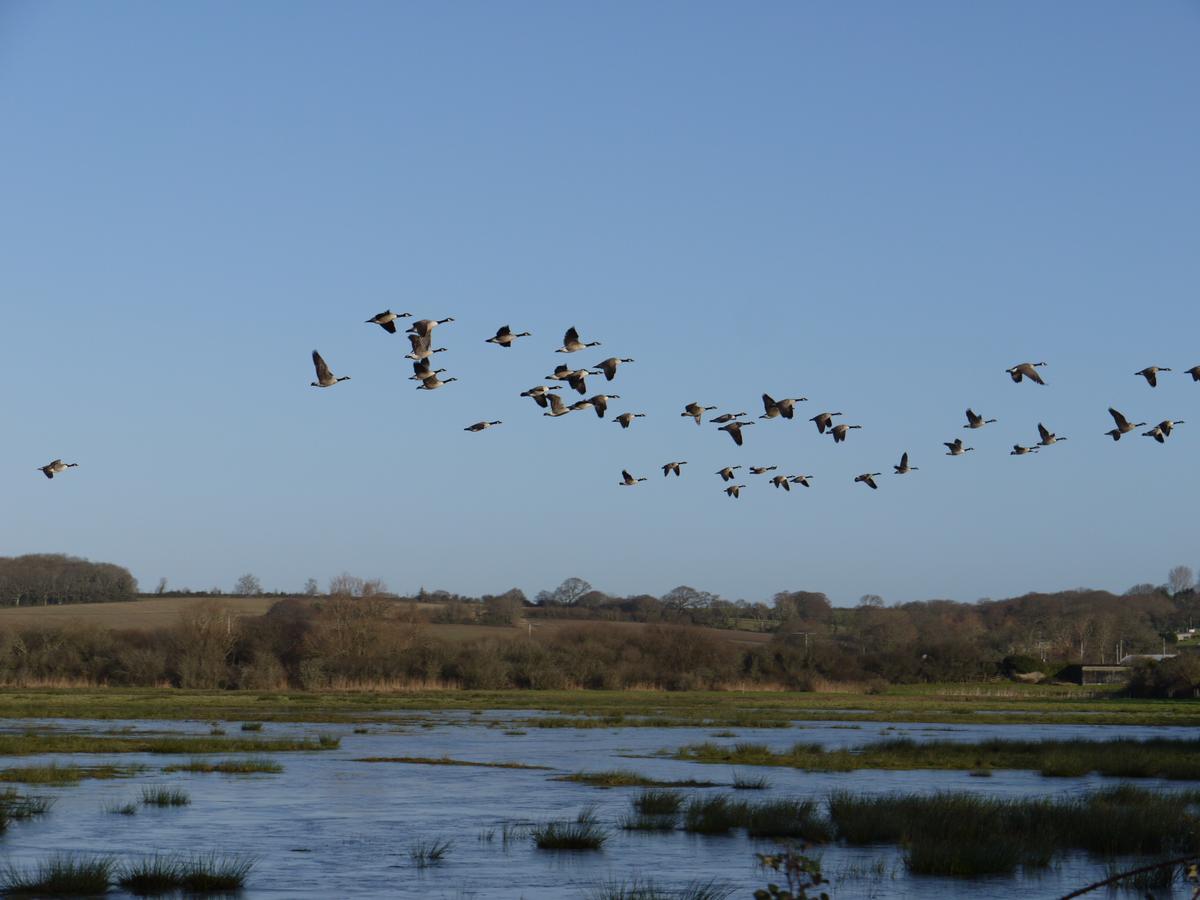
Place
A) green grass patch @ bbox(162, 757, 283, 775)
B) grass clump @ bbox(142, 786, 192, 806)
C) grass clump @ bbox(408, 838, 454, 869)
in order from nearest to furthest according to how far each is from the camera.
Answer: grass clump @ bbox(408, 838, 454, 869) → grass clump @ bbox(142, 786, 192, 806) → green grass patch @ bbox(162, 757, 283, 775)

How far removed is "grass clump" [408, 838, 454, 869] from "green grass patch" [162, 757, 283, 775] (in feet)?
43.7

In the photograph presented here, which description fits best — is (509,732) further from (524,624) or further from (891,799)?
(524,624)

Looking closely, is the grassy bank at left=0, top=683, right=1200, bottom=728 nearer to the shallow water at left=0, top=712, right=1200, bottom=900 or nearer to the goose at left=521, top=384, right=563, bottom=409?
the shallow water at left=0, top=712, right=1200, bottom=900

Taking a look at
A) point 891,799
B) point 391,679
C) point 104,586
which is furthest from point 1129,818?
point 104,586

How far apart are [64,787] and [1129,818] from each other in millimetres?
22568

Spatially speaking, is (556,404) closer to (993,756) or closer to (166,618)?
(993,756)

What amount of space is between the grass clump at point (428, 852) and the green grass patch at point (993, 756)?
61.2 ft

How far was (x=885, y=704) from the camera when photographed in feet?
294

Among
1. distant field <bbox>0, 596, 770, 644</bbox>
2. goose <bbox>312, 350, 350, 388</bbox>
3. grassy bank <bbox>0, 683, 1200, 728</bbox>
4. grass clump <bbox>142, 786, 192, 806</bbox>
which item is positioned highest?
goose <bbox>312, 350, 350, 388</bbox>

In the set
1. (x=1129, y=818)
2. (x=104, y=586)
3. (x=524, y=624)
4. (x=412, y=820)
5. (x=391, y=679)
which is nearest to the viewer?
(x=1129, y=818)

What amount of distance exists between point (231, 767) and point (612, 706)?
43.4 metres

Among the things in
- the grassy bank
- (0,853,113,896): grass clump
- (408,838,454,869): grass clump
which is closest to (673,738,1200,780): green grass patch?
the grassy bank

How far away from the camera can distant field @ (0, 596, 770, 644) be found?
364 ft

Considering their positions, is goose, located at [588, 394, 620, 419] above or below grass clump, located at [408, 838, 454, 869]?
above
